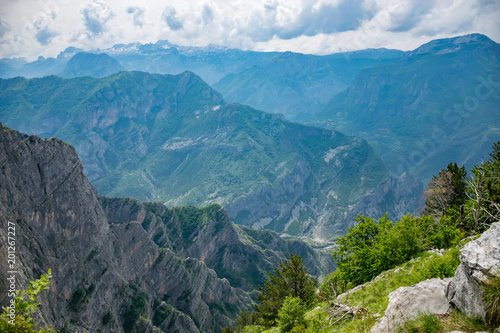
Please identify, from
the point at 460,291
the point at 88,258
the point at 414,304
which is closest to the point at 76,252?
the point at 88,258

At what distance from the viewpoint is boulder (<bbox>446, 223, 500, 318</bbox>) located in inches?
400

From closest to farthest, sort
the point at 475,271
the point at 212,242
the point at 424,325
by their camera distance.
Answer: the point at 475,271
the point at 424,325
the point at 212,242

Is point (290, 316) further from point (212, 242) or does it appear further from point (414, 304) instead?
point (212, 242)

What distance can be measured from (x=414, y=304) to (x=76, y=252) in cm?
8380

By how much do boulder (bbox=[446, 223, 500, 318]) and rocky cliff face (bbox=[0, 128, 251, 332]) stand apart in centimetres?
5042

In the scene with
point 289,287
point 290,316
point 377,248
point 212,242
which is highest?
point 377,248

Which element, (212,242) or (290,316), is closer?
(290,316)

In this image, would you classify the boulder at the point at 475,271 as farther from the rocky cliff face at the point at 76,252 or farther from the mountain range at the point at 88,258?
the rocky cliff face at the point at 76,252

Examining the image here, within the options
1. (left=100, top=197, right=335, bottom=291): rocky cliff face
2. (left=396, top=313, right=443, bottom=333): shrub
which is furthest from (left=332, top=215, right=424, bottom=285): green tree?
(left=100, top=197, right=335, bottom=291): rocky cliff face

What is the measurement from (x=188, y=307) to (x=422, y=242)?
98588 mm

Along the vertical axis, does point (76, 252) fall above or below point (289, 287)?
below

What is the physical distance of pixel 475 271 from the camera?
34.3 ft

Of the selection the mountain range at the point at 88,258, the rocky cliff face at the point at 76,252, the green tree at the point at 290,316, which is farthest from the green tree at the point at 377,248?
the rocky cliff face at the point at 76,252

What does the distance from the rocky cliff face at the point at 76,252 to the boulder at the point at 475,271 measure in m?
50.4
